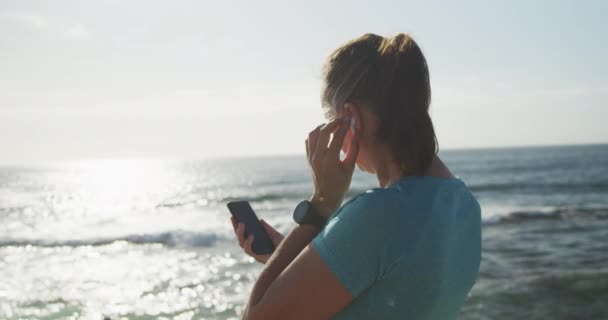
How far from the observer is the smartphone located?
83.0 inches

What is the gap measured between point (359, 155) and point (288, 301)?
431mm

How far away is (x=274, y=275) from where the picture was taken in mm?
1477

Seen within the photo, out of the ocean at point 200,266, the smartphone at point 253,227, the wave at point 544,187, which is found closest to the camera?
the smartphone at point 253,227

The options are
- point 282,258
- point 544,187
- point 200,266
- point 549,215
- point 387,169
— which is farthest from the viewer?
point 544,187

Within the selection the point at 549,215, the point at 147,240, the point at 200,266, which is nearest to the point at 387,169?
the point at 200,266

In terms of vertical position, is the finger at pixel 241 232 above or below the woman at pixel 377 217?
below

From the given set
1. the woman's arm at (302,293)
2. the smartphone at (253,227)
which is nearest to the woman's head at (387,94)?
the woman's arm at (302,293)

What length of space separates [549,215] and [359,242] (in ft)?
85.0

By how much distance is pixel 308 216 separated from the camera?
1561mm

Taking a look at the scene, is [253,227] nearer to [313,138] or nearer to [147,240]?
[313,138]

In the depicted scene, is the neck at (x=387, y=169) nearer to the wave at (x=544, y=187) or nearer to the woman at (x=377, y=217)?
the woman at (x=377, y=217)

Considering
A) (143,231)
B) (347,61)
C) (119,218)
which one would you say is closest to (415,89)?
(347,61)

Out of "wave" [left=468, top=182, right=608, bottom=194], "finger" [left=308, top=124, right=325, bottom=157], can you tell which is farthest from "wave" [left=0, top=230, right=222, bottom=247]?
"wave" [left=468, top=182, right=608, bottom=194]

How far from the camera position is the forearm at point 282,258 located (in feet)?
4.82
